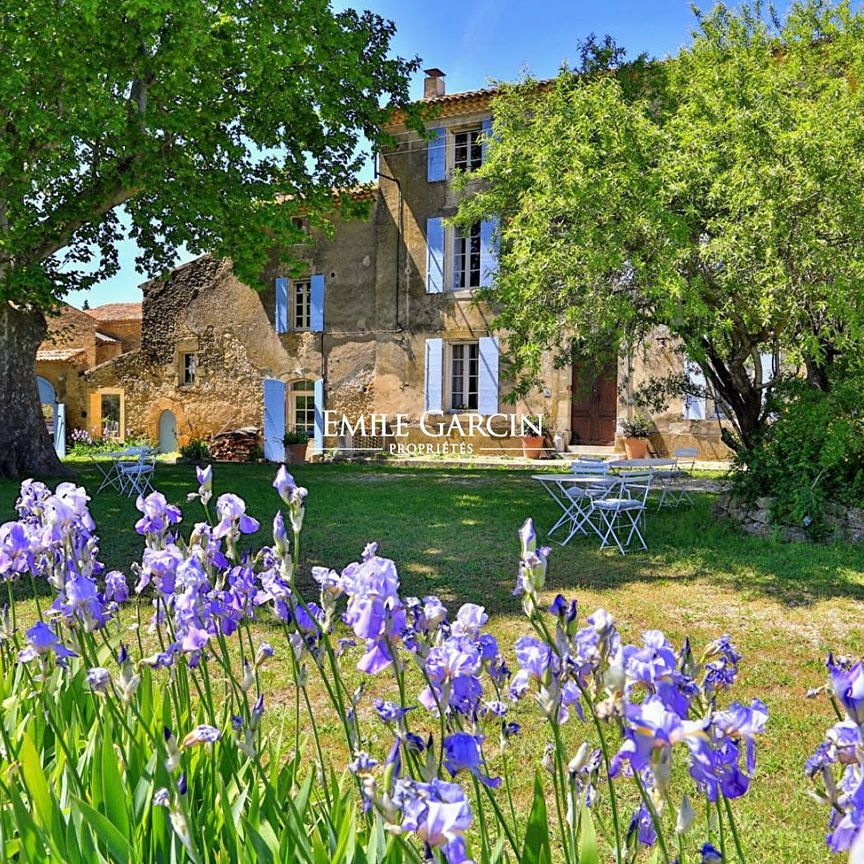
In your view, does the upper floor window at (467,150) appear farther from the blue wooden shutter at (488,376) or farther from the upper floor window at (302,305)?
the upper floor window at (302,305)

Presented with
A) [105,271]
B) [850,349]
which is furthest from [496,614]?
[105,271]

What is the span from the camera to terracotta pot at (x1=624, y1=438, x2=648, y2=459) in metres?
14.8

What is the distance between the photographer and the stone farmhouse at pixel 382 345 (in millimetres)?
16203

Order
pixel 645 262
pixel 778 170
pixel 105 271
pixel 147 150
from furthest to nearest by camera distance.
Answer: pixel 105 271
pixel 147 150
pixel 645 262
pixel 778 170

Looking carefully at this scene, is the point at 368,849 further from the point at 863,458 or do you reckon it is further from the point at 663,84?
the point at 663,84

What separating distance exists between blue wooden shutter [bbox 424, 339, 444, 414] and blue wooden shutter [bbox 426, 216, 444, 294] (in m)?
1.20

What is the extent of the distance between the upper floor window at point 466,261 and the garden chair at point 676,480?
594 centimetres

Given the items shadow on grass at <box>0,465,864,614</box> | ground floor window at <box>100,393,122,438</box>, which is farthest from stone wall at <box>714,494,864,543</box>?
ground floor window at <box>100,393,122,438</box>

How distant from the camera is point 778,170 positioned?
5.85 meters

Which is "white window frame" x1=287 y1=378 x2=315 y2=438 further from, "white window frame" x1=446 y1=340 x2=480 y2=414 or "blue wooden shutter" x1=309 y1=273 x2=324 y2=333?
"white window frame" x1=446 y1=340 x2=480 y2=414

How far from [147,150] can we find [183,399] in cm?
1113

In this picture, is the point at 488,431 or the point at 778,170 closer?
the point at 778,170

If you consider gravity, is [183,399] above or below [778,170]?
below

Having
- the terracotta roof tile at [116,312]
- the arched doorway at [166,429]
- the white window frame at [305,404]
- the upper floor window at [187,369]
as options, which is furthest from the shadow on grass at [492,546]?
the terracotta roof tile at [116,312]
